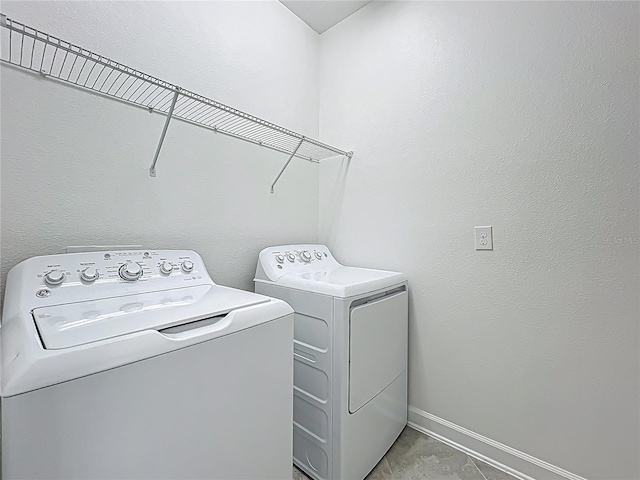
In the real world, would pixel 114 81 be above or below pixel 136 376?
above

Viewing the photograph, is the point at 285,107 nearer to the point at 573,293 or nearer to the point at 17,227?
the point at 17,227

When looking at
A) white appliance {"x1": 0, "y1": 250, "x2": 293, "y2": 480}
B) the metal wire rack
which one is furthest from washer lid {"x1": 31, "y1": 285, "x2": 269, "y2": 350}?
the metal wire rack

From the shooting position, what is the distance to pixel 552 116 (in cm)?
130

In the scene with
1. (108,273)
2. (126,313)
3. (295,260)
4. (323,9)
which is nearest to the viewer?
(126,313)

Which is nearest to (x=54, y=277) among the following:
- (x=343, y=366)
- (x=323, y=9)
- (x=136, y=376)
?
(x=136, y=376)

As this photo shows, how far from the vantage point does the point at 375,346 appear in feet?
4.70

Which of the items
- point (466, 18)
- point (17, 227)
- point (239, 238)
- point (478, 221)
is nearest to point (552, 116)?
point (478, 221)

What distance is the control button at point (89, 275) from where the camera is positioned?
1.02m

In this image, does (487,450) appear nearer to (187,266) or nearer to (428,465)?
(428,465)

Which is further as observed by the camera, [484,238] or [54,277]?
[484,238]

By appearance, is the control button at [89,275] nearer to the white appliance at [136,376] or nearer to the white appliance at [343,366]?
the white appliance at [136,376]

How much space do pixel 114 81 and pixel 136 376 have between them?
48.1 inches

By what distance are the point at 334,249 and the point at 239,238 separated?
73cm

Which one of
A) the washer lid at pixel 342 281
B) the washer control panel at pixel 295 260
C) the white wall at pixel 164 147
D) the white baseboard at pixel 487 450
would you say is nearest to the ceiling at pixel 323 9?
the white wall at pixel 164 147
